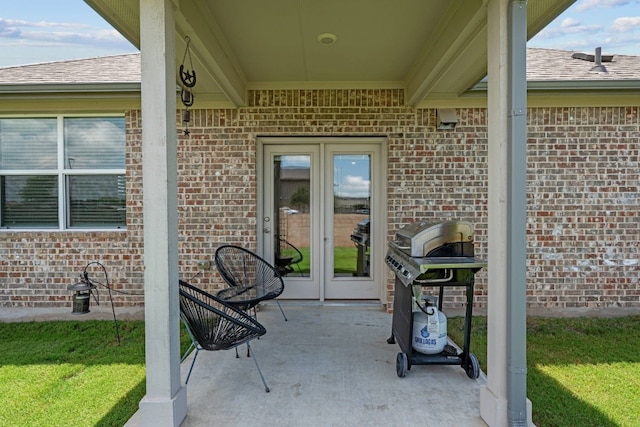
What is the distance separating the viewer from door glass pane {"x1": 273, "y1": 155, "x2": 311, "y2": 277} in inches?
205

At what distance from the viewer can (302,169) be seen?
17.1ft

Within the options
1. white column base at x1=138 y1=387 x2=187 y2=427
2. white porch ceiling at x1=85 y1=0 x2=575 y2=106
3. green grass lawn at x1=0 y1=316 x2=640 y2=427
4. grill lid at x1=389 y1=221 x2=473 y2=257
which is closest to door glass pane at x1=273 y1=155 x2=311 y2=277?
white porch ceiling at x1=85 y1=0 x2=575 y2=106

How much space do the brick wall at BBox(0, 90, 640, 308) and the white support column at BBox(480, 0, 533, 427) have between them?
249cm

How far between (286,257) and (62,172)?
3112 mm

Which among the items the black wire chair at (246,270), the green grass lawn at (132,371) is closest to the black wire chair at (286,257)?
the black wire chair at (246,270)

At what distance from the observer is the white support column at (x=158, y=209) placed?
7.74ft

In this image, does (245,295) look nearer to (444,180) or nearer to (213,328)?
(213,328)

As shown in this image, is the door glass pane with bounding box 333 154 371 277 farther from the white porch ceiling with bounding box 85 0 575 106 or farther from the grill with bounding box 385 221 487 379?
the grill with bounding box 385 221 487 379

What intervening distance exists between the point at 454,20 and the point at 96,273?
499 centimetres

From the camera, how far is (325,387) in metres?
2.94

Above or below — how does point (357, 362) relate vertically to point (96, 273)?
below

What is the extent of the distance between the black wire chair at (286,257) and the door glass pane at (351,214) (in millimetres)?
503

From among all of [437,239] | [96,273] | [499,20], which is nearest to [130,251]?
[96,273]

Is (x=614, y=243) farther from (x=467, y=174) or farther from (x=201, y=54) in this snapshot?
(x=201, y=54)
